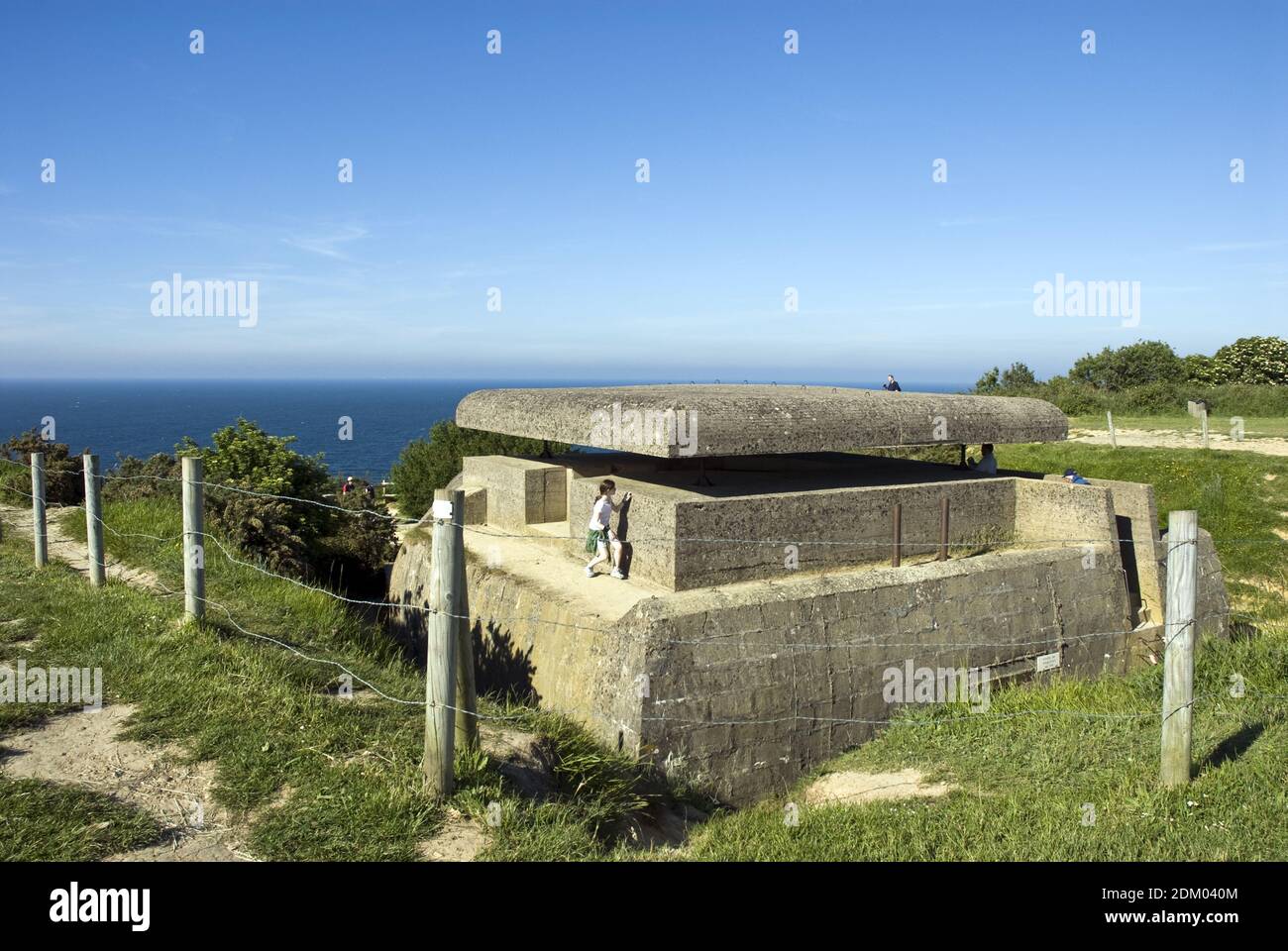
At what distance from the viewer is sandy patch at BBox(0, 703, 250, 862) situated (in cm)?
378

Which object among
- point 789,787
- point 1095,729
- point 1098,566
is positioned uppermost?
point 1098,566

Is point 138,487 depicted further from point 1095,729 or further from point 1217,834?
point 1217,834

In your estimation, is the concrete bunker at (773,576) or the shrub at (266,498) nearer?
the concrete bunker at (773,576)

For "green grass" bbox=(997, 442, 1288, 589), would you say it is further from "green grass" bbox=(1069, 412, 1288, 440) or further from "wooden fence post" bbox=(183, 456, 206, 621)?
"wooden fence post" bbox=(183, 456, 206, 621)

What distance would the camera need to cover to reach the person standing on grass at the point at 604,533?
26.8 ft

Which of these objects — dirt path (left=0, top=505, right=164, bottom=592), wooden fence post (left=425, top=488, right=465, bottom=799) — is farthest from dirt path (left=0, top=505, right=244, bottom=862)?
dirt path (left=0, top=505, right=164, bottom=592)

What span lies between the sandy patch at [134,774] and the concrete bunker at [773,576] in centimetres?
311

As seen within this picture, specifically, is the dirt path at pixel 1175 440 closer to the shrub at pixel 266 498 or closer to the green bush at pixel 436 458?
the green bush at pixel 436 458

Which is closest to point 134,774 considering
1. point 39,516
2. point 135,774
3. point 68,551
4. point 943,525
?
point 135,774

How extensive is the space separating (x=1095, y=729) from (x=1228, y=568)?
956 cm

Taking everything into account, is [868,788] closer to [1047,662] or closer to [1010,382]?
[1047,662]

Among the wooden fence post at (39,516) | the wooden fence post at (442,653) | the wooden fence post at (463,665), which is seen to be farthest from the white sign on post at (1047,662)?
the wooden fence post at (39,516)
